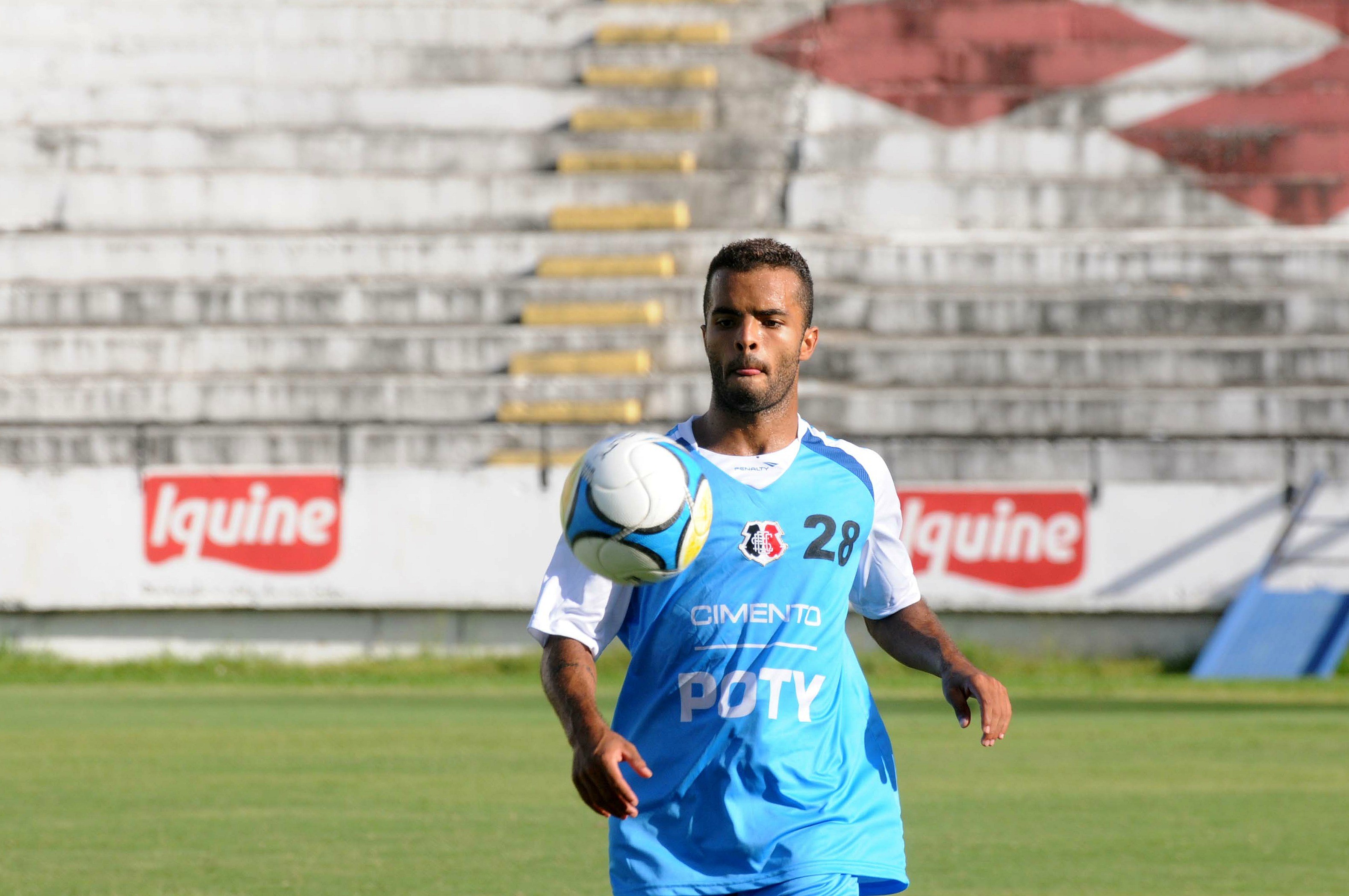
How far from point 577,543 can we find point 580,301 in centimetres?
2066

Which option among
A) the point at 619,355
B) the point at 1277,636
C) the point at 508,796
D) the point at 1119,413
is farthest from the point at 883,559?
the point at 619,355

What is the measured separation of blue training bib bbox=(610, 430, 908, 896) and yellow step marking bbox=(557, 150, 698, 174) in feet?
76.2

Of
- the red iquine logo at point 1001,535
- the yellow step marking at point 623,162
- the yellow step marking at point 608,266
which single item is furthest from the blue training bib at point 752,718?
the yellow step marking at point 623,162

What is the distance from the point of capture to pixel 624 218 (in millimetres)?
25812

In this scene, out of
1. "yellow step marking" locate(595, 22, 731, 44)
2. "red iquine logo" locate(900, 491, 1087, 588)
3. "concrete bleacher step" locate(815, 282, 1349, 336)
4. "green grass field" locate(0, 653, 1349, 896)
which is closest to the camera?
"green grass field" locate(0, 653, 1349, 896)

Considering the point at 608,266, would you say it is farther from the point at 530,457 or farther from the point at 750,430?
the point at 750,430

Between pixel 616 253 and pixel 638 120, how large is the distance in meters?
3.61

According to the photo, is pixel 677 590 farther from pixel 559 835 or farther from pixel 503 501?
pixel 503 501

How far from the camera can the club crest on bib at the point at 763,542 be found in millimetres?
3881

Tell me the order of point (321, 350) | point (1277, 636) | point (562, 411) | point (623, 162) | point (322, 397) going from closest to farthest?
point (1277, 636)
point (322, 397)
point (562, 411)
point (321, 350)
point (623, 162)

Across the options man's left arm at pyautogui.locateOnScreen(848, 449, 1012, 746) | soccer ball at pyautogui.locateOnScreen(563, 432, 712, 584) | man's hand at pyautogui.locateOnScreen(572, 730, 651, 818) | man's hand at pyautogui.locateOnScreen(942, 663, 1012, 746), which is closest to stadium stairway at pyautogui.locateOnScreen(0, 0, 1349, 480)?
man's left arm at pyautogui.locateOnScreen(848, 449, 1012, 746)

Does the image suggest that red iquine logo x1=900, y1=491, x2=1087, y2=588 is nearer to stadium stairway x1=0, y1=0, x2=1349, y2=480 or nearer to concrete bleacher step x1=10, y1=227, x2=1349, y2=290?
stadium stairway x1=0, y1=0, x2=1349, y2=480

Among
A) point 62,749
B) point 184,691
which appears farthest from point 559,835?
point 184,691

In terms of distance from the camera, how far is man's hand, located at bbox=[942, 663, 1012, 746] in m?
3.92
